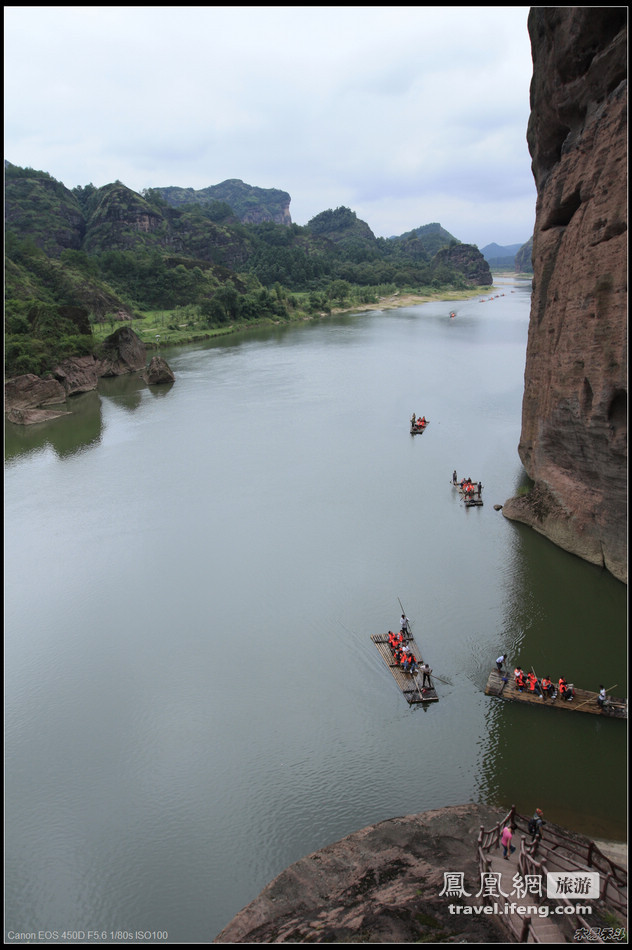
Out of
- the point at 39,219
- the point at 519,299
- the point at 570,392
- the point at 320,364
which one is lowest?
the point at 570,392

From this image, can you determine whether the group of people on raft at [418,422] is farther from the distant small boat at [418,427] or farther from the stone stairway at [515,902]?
the stone stairway at [515,902]

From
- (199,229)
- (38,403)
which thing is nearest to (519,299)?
(199,229)

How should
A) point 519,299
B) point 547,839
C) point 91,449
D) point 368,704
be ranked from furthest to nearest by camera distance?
point 519,299, point 91,449, point 368,704, point 547,839

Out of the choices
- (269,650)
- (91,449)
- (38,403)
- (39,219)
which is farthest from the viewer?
(39,219)

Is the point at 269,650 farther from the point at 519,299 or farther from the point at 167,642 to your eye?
the point at 519,299

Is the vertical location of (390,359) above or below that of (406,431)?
above

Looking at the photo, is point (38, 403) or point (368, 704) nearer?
point (368, 704)

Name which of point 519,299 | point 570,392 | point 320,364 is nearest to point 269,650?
point 570,392
